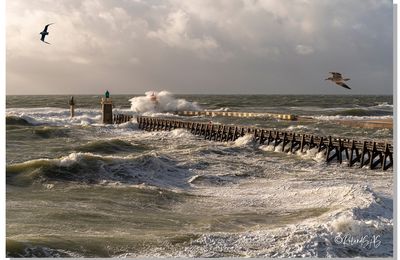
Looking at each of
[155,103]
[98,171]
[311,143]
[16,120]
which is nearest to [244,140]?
[311,143]

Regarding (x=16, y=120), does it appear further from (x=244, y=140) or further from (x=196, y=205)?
(x=196, y=205)

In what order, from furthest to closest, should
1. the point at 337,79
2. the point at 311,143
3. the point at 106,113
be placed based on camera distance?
the point at 106,113 < the point at 311,143 < the point at 337,79

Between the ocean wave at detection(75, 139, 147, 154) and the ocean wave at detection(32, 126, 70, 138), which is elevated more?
the ocean wave at detection(32, 126, 70, 138)

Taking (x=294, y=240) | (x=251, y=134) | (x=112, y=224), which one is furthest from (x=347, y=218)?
(x=251, y=134)

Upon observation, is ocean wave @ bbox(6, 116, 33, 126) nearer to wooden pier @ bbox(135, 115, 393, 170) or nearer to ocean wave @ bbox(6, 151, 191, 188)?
wooden pier @ bbox(135, 115, 393, 170)

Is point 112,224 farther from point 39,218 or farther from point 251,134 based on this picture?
point 251,134

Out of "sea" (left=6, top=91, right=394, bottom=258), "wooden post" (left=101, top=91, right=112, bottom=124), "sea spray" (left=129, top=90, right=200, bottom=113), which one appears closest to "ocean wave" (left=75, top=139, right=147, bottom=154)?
"sea" (left=6, top=91, right=394, bottom=258)

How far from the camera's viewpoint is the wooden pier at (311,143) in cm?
2244

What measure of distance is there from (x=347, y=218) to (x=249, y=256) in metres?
3.05

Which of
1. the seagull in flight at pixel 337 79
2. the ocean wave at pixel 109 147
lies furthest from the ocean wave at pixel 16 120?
the seagull in flight at pixel 337 79

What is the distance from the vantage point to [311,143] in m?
26.4

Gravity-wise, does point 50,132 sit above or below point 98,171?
above

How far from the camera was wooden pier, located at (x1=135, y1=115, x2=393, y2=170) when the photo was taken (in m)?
22.4
